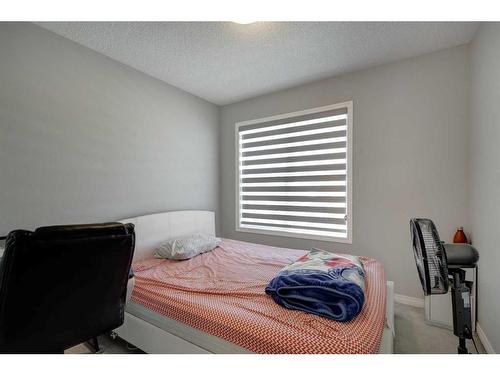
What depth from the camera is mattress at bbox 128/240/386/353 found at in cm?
110

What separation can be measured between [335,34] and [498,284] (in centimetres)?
221

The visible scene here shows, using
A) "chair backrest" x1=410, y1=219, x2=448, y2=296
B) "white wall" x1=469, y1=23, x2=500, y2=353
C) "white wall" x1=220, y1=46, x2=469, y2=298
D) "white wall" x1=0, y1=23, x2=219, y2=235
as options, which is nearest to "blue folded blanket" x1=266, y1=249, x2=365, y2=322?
"chair backrest" x1=410, y1=219, x2=448, y2=296

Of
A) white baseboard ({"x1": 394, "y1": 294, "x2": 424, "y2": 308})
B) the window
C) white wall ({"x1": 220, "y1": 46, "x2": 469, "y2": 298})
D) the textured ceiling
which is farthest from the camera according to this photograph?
the window

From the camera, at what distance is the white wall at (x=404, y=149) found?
227cm

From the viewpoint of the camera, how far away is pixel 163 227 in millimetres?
2703

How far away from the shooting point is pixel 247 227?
3.58 m

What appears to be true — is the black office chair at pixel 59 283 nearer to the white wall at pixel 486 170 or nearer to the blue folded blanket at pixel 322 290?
the blue folded blanket at pixel 322 290

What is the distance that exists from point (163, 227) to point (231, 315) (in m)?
1.68

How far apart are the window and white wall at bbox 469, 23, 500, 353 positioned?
3.46ft

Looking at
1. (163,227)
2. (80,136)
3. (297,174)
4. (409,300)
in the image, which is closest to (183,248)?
(163,227)

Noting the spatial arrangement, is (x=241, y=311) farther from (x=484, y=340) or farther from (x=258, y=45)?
(x=258, y=45)

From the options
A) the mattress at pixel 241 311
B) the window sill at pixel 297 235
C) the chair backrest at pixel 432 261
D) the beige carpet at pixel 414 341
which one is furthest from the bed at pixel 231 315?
the window sill at pixel 297 235

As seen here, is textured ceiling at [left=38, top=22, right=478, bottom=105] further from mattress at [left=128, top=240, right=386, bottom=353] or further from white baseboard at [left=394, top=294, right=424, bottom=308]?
white baseboard at [left=394, top=294, right=424, bottom=308]
